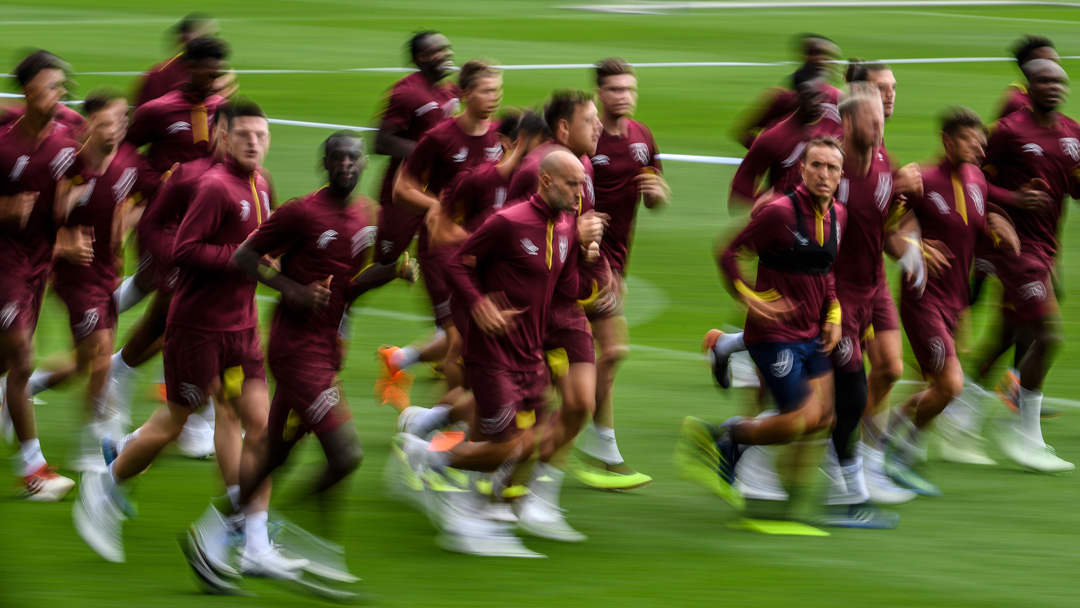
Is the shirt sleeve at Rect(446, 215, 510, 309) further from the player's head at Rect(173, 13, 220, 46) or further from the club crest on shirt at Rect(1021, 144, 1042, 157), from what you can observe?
the club crest on shirt at Rect(1021, 144, 1042, 157)

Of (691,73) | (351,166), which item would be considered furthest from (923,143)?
(351,166)

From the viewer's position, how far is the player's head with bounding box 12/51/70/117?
9.16 metres

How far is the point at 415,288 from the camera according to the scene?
15.8 meters

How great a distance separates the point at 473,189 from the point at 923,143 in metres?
14.9

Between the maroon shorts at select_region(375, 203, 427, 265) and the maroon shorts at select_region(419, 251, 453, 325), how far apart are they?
55 centimetres

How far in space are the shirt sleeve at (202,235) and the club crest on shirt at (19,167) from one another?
1.90 meters

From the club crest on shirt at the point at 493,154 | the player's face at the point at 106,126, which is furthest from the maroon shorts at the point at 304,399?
the club crest on shirt at the point at 493,154

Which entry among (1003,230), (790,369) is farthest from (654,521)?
(1003,230)

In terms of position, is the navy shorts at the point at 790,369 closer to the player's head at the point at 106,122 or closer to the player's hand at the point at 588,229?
the player's hand at the point at 588,229

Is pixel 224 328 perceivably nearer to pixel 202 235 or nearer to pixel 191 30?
pixel 202 235

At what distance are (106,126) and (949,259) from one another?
4.92 metres

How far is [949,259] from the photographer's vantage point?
943 cm

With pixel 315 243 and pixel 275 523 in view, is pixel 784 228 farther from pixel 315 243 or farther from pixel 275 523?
pixel 275 523

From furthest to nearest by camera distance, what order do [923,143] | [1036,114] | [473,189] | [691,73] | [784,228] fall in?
[691,73], [923,143], [1036,114], [473,189], [784,228]
